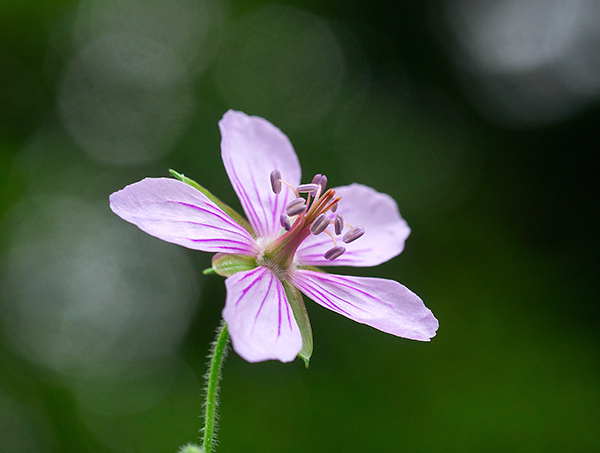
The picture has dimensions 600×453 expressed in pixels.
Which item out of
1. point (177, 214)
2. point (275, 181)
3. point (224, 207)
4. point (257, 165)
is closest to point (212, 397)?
point (177, 214)

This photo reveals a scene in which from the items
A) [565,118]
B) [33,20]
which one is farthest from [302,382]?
[565,118]

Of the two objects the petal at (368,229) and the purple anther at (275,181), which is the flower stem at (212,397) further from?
the petal at (368,229)

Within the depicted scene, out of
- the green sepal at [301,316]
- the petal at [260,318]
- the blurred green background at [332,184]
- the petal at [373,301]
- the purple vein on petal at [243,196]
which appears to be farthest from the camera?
the blurred green background at [332,184]

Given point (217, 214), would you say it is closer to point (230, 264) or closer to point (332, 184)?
point (230, 264)

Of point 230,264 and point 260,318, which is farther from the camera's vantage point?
point 230,264

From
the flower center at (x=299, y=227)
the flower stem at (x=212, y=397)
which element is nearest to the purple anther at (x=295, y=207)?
the flower center at (x=299, y=227)

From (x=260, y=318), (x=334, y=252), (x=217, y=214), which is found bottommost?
(x=260, y=318)
